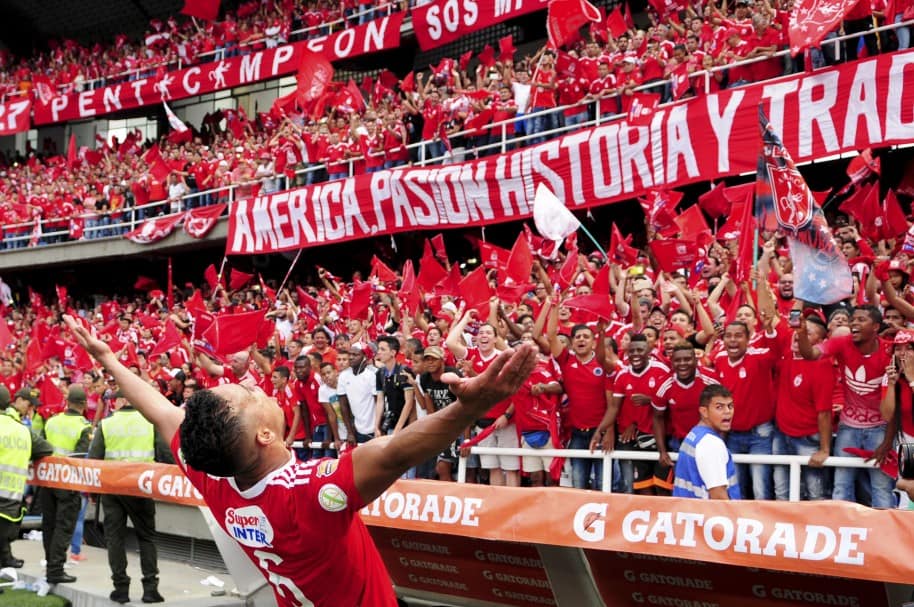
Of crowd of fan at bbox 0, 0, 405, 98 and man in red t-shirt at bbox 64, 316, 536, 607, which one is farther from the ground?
crowd of fan at bbox 0, 0, 405, 98

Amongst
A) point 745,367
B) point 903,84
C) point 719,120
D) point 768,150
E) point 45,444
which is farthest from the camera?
point 719,120

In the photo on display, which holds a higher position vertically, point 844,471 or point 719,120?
point 719,120

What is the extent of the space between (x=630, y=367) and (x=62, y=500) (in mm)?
6480

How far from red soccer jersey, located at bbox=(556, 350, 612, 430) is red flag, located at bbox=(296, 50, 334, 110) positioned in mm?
14117

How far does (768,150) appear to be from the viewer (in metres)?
7.91

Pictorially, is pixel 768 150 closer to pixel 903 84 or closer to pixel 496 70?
pixel 903 84

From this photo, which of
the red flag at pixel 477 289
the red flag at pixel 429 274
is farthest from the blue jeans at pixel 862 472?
the red flag at pixel 429 274

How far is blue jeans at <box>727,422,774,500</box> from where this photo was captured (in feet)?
23.3

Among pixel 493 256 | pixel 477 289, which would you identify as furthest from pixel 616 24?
pixel 477 289

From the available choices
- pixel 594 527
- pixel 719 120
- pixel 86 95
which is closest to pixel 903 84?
pixel 719 120

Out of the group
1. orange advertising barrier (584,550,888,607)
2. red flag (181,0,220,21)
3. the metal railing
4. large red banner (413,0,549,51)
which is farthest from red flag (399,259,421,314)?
red flag (181,0,220,21)

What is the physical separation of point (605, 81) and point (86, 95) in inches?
808

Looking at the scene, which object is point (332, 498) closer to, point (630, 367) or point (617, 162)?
point (630, 367)

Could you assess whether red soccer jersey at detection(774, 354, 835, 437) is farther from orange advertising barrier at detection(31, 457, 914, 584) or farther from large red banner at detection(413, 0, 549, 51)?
large red banner at detection(413, 0, 549, 51)
